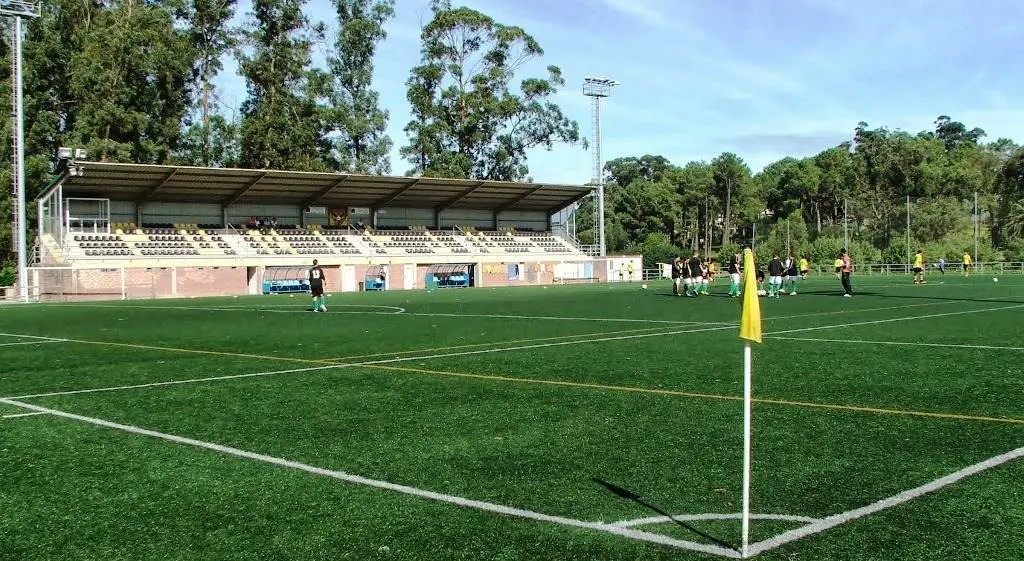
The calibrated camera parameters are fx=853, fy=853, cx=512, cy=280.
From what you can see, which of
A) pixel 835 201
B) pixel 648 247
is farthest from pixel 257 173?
pixel 835 201

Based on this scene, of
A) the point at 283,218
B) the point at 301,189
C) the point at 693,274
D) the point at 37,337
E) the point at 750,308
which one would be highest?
the point at 301,189

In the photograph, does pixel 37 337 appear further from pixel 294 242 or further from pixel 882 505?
pixel 294 242

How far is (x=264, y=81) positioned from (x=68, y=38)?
46.7 feet

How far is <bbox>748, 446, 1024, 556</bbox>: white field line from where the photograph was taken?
4695 mm

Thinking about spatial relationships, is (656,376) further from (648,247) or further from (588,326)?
(648,247)

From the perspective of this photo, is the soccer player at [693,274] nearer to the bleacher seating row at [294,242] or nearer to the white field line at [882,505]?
the white field line at [882,505]

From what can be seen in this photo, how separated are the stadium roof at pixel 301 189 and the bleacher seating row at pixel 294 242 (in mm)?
2147

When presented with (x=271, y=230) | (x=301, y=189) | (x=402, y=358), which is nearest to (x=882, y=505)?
(x=402, y=358)

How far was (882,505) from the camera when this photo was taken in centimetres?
535

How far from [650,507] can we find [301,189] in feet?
187

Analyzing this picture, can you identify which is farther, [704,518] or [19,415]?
[19,415]

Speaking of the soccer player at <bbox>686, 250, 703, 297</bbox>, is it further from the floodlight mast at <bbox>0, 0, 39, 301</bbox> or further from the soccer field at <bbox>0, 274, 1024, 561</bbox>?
the floodlight mast at <bbox>0, 0, 39, 301</bbox>

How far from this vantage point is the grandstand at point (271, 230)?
49781mm

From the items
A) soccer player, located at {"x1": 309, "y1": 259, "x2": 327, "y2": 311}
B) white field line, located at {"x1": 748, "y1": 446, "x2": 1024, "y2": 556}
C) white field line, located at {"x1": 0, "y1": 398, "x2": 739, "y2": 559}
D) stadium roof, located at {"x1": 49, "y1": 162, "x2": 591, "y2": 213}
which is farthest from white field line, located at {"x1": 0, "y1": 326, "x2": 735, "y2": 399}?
stadium roof, located at {"x1": 49, "y1": 162, "x2": 591, "y2": 213}
